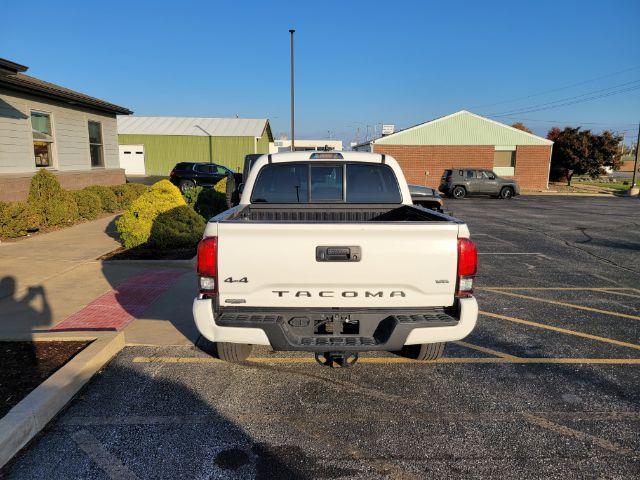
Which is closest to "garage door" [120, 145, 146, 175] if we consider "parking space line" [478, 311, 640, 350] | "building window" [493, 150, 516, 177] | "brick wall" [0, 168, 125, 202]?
"brick wall" [0, 168, 125, 202]

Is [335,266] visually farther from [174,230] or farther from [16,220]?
[16,220]

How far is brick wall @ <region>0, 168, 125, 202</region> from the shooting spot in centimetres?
1154

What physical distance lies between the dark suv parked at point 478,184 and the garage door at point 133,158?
28646 mm

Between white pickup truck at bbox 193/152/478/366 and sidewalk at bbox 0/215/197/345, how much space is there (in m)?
1.87

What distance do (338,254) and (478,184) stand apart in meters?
26.2

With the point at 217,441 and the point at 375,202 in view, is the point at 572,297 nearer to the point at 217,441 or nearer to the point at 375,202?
the point at 375,202

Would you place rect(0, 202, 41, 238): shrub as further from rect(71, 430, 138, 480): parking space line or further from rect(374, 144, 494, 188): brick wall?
rect(374, 144, 494, 188): brick wall

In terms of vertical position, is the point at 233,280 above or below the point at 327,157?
below

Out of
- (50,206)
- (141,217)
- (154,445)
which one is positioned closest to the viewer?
(154,445)

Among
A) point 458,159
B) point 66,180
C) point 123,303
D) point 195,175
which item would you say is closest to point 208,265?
point 123,303

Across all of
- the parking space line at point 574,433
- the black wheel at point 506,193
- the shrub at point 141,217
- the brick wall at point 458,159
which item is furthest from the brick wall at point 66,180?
the black wheel at point 506,193

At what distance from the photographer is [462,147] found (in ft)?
111

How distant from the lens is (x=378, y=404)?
12.3ft

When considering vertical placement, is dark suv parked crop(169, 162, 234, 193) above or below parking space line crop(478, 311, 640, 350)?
above
